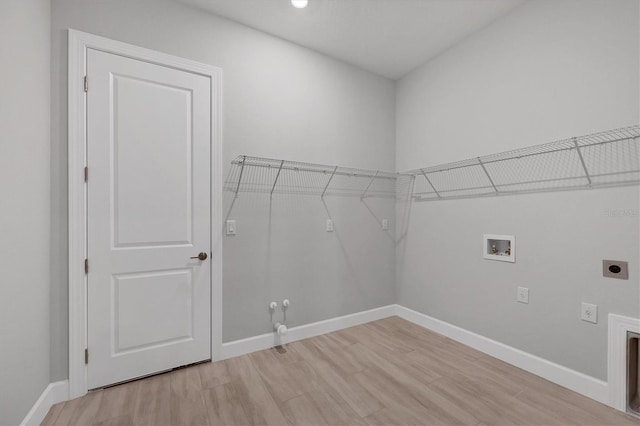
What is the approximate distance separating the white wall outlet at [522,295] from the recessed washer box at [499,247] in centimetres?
21

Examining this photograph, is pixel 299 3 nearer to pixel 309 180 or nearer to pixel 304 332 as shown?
pixel 309 180

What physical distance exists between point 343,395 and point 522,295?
1.52 metres

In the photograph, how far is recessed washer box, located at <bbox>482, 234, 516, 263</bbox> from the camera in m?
2.16

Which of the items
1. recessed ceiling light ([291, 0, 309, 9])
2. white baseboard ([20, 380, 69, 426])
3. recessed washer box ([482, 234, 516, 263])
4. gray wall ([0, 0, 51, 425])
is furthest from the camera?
recessed washer box ([482, 234, 516, 263])

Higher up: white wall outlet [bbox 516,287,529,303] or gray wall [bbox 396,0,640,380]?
gray wall [bbox 396,0,640,380]

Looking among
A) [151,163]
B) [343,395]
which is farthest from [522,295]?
[151,163]

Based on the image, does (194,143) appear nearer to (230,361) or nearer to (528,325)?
(230,361)

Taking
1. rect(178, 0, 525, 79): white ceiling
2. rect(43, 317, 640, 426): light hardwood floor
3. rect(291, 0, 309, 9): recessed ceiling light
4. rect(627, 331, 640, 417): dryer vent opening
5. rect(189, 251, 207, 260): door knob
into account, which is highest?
rect(178, 0, 525, 79): white ceiling

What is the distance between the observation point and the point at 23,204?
141 centimetres

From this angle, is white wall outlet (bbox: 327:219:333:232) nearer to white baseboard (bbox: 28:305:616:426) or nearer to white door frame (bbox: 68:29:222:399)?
white baseboard (bbox: 28:305:616:426)

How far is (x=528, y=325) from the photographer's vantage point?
2053 mm

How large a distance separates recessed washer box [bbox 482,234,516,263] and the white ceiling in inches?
70.2

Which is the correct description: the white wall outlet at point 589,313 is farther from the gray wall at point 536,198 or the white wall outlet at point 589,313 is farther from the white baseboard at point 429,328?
the white baseboard at point 429,328

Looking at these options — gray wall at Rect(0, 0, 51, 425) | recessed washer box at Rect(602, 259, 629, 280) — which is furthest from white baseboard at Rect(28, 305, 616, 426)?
recessed washer box at Rect(602, 259, 629, 280)
